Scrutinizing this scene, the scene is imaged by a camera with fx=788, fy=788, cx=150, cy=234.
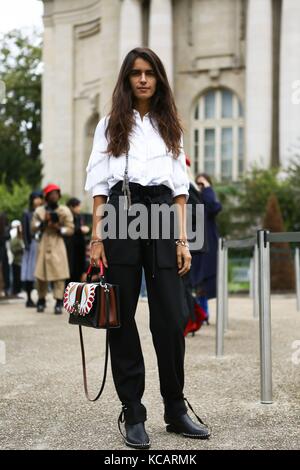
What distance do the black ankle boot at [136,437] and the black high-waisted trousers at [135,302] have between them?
0.03 metres

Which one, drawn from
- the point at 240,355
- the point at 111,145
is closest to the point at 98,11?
the point at 240,355

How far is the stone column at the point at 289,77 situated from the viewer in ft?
96.5

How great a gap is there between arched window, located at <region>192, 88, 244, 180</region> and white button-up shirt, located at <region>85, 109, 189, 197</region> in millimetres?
28820

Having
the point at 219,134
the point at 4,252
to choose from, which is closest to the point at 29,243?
the point at 4,252

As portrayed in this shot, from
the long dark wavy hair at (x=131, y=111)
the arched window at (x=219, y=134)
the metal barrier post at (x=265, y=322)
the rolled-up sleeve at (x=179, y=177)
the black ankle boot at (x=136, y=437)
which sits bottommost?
the black ankle boot at (x=136, y=437)

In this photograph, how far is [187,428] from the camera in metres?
3.91

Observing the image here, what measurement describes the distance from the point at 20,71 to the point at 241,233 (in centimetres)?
2448

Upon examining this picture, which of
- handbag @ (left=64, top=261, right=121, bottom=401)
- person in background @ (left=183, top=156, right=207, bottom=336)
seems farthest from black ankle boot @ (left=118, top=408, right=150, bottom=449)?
→ person in background @ (left=183, top=156, right=207, bottom=336)

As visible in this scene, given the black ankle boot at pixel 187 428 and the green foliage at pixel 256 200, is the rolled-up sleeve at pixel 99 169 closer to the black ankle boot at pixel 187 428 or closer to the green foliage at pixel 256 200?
the black ankle boot at pixel 187 428

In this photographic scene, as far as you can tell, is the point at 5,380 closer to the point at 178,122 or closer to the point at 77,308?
the point at 77,308

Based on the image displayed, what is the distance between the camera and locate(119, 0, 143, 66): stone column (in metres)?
33.0

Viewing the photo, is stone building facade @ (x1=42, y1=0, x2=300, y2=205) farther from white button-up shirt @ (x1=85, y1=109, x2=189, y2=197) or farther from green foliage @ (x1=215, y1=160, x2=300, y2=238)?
white button-up shirt @ (x1=85, y1=109, x2=189, y2=197)

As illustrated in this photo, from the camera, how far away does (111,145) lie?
393 cm

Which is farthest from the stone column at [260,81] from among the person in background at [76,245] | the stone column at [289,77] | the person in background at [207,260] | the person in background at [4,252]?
the person in background at [207,260]
